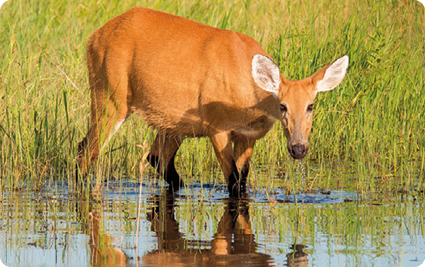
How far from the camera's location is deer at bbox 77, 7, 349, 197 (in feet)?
24.0

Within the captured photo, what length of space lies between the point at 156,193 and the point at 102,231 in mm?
2020

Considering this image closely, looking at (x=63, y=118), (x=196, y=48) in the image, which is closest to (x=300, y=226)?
(x=196, y=48)

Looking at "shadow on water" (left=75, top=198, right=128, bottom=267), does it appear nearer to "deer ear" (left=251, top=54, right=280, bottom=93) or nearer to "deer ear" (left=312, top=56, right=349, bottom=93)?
"deer ear" (left=251, top=54, right=280, bottom=93)

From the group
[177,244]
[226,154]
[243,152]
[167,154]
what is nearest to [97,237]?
[177,244]

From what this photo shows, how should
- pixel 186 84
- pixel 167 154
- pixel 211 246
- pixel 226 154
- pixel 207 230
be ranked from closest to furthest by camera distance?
pixel 211 246
pixel 207 230
pixel 226 154
pixel 186 84
pixel 167 154

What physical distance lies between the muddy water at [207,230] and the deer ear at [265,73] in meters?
1.13

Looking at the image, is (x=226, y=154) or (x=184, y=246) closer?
(x=184, y=246)

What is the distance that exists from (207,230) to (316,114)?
411 centimetres

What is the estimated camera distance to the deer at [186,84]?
732 centimetres

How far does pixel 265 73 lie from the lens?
690cm

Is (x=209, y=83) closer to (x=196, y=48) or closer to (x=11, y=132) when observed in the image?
(x=196, y=48)

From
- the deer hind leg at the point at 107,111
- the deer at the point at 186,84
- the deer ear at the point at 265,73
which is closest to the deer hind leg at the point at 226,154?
the deer at the point at 186,84

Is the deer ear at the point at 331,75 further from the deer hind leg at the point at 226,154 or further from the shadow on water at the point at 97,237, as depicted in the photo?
the shadow on water at the point at 97,237

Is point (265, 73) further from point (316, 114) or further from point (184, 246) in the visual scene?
point (184, 246)
